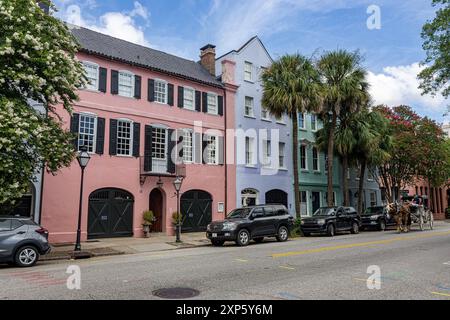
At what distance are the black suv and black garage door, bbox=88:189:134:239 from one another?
5642 millimetres

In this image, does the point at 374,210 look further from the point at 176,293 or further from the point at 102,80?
the point at 176,293

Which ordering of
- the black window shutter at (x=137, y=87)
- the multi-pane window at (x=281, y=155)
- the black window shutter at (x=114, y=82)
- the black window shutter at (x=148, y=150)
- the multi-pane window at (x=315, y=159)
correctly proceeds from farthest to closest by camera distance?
the multi-pane window at (x=315, y=159)
the multi-pane window at (x=281, y=155)
the black window shutter at (x=137, y=87)
the black window shutter at (x=148, y=150)
the black window shutter at (x=114, y=82)

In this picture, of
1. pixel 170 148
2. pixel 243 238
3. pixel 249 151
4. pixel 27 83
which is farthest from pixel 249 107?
pixel 27 83

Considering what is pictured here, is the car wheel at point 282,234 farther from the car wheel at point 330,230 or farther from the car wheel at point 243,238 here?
the car wheel at point 330,230

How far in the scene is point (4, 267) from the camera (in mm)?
→ 11594

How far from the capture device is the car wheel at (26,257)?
37.8ft

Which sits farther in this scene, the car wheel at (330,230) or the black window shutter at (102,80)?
the car wheel at (330,230)

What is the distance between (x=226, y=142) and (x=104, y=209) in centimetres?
959

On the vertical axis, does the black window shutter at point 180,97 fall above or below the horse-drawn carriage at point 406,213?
above

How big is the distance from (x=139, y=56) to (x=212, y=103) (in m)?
5.61

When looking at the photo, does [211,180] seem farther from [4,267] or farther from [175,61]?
[4,267]

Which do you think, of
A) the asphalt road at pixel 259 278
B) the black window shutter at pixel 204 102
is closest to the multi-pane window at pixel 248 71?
the black window shutter at pixel 204 102

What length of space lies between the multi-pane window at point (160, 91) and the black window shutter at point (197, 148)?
2979 mm

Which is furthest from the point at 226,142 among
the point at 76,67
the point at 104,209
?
the point at 76,67
